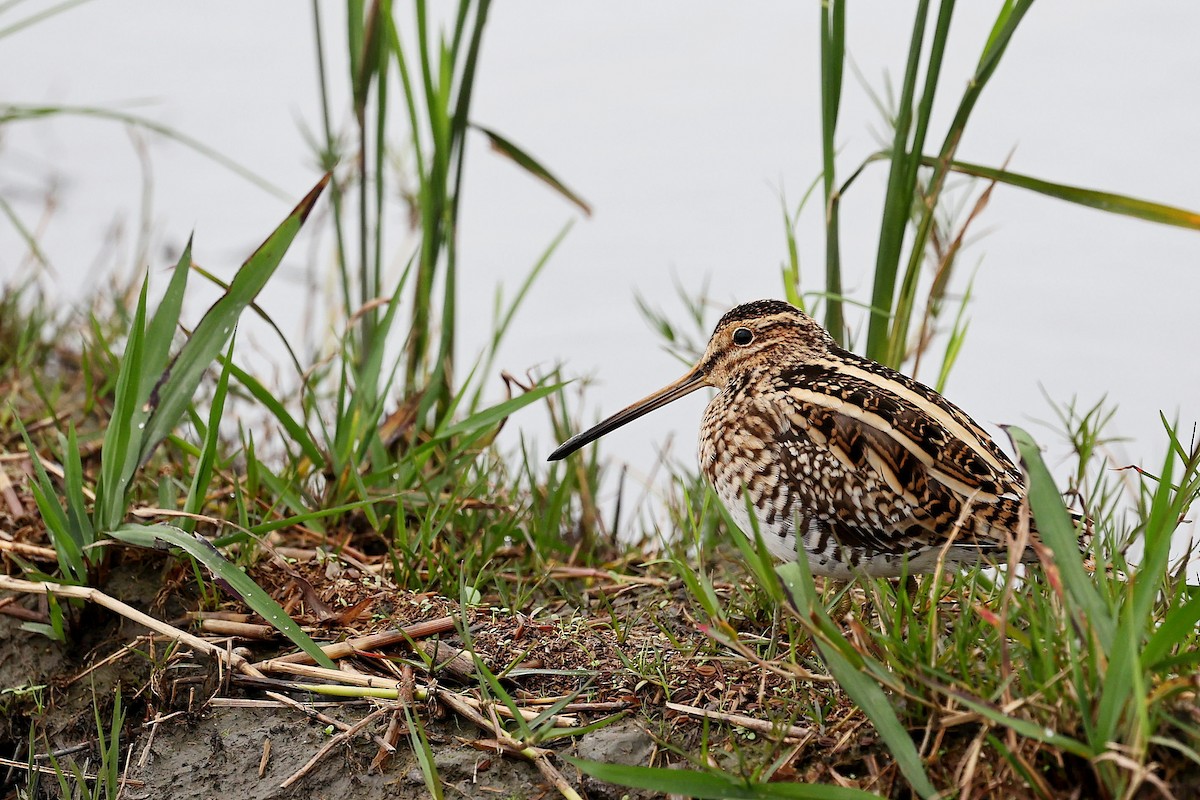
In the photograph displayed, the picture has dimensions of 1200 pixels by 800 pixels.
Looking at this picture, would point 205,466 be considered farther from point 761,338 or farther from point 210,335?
point 761,338

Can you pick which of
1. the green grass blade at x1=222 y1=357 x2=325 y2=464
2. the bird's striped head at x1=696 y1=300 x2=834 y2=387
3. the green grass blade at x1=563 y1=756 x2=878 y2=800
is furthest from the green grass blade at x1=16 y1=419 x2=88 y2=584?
the bird's striped head at x1=696 y1=300 x2=834 y2=387

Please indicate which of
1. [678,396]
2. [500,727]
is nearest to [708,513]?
[678,396]

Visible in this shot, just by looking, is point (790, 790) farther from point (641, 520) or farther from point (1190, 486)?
point (641, 520)

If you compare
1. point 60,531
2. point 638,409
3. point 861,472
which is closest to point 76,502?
point 60,531

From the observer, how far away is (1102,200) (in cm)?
291

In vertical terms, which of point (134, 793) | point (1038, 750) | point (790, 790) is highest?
point (1038, 750)

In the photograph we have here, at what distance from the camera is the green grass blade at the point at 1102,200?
9.26 feet

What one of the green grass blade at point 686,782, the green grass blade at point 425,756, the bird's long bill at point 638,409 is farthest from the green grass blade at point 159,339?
the green grass blade at point 686,782

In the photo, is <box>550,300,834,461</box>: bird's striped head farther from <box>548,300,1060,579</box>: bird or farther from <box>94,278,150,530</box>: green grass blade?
<box>94,278,150,530</box>: green grass blade

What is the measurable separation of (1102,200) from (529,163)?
1.68m

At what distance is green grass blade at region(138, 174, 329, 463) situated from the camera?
300cm

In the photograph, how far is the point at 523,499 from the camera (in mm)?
3588

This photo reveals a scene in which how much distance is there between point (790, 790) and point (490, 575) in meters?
1.23

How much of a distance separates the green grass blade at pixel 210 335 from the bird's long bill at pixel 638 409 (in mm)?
792
